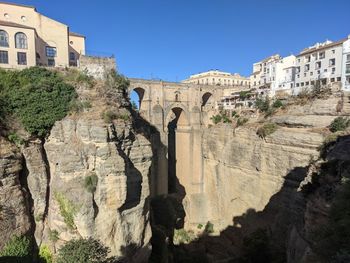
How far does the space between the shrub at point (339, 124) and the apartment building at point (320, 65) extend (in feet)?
36.7

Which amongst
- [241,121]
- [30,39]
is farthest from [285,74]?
[30,39]

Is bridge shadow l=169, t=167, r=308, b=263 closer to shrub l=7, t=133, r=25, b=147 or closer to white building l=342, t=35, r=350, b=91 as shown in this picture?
shrub l=7, t=133, r=25, b=147

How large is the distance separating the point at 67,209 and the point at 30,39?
14762 mm

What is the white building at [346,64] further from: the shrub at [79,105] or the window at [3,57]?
the window at [3,57]

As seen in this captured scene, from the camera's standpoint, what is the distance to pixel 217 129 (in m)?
31.1

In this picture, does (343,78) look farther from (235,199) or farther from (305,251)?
(305,251)

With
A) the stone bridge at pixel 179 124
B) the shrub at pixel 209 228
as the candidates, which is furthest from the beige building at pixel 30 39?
the shrub at pixel 209 228

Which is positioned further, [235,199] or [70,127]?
[235,199]

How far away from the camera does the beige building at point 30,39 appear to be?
64.3 feet

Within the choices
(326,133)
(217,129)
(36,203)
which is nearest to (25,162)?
(36,203)

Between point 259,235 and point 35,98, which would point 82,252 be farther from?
point 259,235

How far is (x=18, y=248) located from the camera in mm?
10789

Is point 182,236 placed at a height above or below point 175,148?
below

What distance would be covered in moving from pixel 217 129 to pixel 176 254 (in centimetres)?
1442
